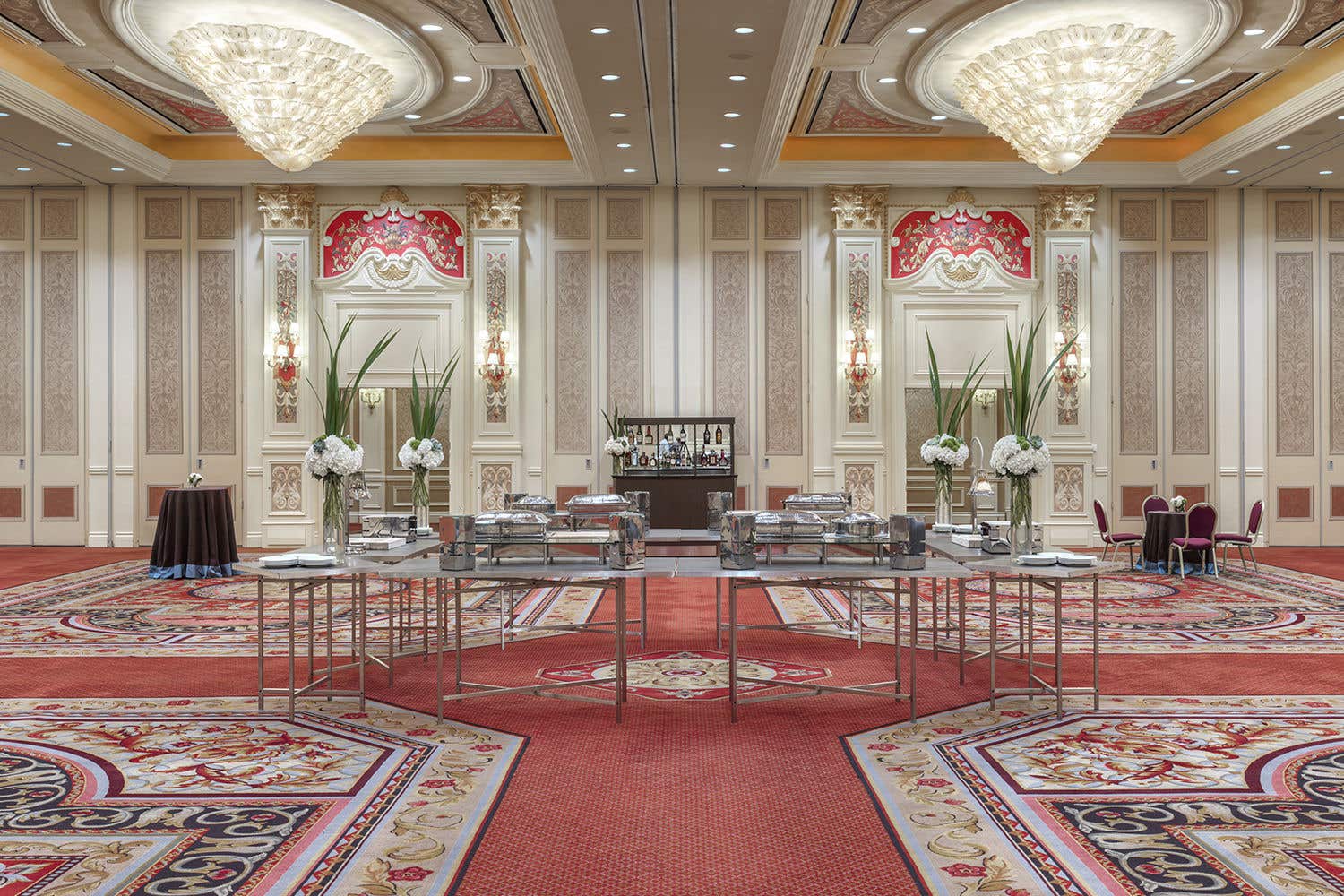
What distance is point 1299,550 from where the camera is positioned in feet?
40.8

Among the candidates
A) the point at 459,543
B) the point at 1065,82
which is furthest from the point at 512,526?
the point at 1065,82

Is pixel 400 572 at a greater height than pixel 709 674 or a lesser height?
greater

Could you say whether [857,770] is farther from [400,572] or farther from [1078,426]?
[1078,426]

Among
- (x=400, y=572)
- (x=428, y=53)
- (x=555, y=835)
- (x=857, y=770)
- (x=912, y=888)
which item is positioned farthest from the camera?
(x=428, y=53)

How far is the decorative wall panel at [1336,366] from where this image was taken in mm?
12773

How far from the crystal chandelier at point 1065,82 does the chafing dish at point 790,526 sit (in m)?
5.00

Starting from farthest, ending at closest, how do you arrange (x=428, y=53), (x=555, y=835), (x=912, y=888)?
(x=428, y=53) → (x=555, y=835) → (x=912, y=888)

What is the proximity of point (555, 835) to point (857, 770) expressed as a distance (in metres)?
Result: 1.22

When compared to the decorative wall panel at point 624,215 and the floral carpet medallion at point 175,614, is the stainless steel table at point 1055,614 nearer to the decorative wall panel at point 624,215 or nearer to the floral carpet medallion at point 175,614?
the floral carpet medallion at point 175,614

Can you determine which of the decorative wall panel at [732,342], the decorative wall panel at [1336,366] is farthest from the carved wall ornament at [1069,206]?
the decorative wall panel at [732,342]

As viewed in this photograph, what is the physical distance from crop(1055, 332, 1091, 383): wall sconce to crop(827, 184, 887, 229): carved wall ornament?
2466 millimetres

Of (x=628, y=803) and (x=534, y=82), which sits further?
(x=534, y=82)

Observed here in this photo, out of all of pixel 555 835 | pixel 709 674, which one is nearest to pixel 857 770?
pixel 555 835

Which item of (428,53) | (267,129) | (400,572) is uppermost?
(428,53)
